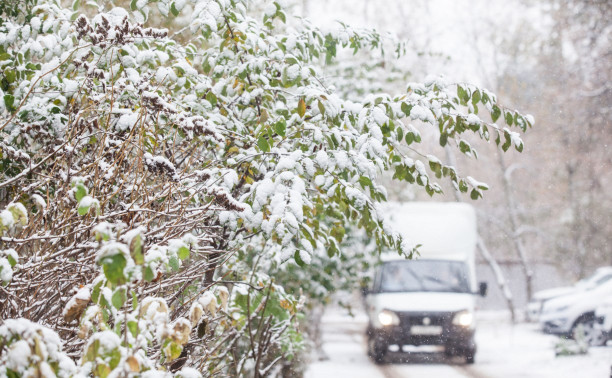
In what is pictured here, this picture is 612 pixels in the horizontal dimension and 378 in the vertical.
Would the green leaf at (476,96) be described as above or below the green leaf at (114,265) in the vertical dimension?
above

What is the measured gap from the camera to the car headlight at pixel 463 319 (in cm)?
1163

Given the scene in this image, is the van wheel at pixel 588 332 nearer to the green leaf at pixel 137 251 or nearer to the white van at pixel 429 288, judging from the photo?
the white van at pixel 429 288

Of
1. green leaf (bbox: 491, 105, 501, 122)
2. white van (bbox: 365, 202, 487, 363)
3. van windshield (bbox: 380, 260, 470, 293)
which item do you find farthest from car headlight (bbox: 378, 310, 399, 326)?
green leaf (bbox: 491, 105, 501, 122)

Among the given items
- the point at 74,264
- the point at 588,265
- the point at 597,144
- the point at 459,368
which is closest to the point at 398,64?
the point at 459,368

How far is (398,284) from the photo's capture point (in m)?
12.7

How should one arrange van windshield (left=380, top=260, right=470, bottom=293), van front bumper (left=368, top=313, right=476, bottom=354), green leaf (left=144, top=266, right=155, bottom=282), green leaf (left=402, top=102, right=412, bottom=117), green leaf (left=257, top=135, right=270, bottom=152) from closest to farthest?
green leaf (left=144, top=266, right=155, bottom=282) < green leaf (left=257, top=135, right=270, bottom=152) < green leaf (left=402, top=102, right=412, bottom=117) < van front bumper (left=368, top=313, right=476, bottom=354) < van windshield (left=380, top=260, right=470, bottom=293)

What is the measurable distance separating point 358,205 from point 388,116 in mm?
630

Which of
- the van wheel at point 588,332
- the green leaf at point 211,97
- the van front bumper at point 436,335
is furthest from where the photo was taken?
the van wheel at point 588,332

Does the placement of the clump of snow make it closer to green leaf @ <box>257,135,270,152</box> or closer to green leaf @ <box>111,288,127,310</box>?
green leaf @ <box>257,135,270,152</box>

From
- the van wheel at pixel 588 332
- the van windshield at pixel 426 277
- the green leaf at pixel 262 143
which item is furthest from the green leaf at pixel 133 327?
the van wheel at pixel 588 332

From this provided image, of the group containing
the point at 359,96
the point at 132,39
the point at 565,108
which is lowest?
the point at 132,39

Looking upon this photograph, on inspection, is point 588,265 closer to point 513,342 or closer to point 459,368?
point 513,342

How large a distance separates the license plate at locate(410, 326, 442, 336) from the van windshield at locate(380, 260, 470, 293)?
104 cm

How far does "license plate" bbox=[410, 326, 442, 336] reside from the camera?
38.2 ft
